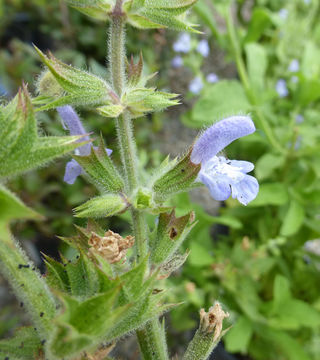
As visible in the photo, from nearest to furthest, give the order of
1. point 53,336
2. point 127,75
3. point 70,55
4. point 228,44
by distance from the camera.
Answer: point 53,336 → point 127,75 → point 228,44 → point 70,55

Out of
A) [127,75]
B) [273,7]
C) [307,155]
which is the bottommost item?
[307,155]

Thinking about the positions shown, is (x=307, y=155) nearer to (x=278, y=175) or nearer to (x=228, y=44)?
(x=278, y=175)

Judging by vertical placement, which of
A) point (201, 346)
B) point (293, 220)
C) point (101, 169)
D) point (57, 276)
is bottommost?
point (293, 220)

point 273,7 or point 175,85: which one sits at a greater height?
point 273,7

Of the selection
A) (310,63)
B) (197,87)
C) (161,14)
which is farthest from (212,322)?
(197,87)

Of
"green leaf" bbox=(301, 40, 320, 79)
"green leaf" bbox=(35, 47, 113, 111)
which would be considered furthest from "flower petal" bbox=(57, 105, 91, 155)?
"green leaf" bbox=(301, 40, 320, 79)

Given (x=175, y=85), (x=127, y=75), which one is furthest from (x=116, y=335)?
(x=175, y=85)

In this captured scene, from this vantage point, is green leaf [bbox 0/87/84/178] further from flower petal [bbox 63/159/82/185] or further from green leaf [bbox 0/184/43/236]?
flower petal [bbox 63/159/82/185]

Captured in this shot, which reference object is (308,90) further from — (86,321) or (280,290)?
(86,321)
